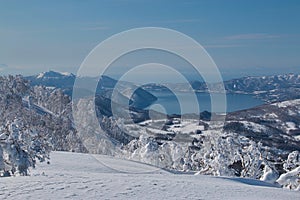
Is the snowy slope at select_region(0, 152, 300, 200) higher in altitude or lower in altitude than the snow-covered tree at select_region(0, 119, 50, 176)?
lower

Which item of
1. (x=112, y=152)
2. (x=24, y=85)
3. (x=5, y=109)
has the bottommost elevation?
(x=112, y=152)

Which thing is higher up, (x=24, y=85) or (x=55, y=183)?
(x=24, y=85)

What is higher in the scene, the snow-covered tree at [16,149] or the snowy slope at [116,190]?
the snow-covered tree at [16,149]

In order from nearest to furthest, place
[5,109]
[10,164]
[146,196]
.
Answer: [146,196]
[10,164]
[5,109]

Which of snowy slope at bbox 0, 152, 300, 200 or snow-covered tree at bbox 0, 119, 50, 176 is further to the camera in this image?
snow-covered tree at bbox 0, 119, 50, 176

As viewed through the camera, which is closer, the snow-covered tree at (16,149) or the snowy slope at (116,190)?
the snowy slope at (116,190)

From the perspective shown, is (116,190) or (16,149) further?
(16,149)

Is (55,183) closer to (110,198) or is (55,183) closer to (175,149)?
(110,198)

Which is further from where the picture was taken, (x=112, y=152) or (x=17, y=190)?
(x=112, y=152)

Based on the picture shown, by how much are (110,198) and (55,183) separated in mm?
3117

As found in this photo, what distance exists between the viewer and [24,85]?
331 feet

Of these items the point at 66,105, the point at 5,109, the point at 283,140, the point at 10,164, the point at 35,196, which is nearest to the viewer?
the point at 35,196

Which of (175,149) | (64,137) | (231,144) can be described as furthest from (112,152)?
(231,144)

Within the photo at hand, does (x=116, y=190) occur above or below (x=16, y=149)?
below
